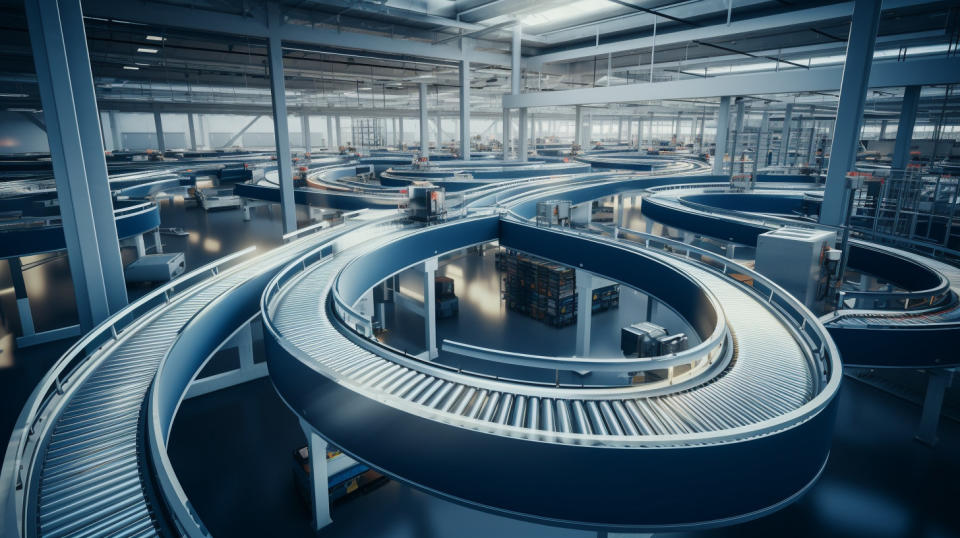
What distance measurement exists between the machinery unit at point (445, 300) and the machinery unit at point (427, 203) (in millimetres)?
4002

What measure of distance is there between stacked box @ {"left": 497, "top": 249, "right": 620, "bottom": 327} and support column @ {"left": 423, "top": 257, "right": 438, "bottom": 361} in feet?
13.1

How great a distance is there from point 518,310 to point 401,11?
1223 cm

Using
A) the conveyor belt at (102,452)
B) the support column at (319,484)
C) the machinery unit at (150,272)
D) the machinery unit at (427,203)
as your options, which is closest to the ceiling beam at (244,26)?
the machinery unit at (150,272)

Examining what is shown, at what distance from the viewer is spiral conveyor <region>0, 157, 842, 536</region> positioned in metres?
4.26

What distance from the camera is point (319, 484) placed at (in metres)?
7.77

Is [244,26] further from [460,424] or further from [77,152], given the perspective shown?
[460,424]

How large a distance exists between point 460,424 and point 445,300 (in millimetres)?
12053

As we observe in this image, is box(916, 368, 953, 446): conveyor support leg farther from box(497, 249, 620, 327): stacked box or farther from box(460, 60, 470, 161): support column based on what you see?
box(460, 60, 470, 161): support column

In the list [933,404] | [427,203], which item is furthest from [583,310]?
[933,404]

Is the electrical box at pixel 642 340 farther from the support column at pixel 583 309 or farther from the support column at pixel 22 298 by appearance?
the support column at pixel 22 298

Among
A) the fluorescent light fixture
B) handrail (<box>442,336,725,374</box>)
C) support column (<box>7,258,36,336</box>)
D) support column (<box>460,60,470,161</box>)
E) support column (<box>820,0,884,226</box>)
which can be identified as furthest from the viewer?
support column (<box>460,60,470,161</box>)

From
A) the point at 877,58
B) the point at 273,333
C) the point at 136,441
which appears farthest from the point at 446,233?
the point at 877,58

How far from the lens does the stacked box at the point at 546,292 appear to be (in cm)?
1580

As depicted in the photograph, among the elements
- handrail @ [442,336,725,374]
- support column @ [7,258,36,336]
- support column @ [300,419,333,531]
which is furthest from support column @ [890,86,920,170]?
support column @ [7,258,36,336]
